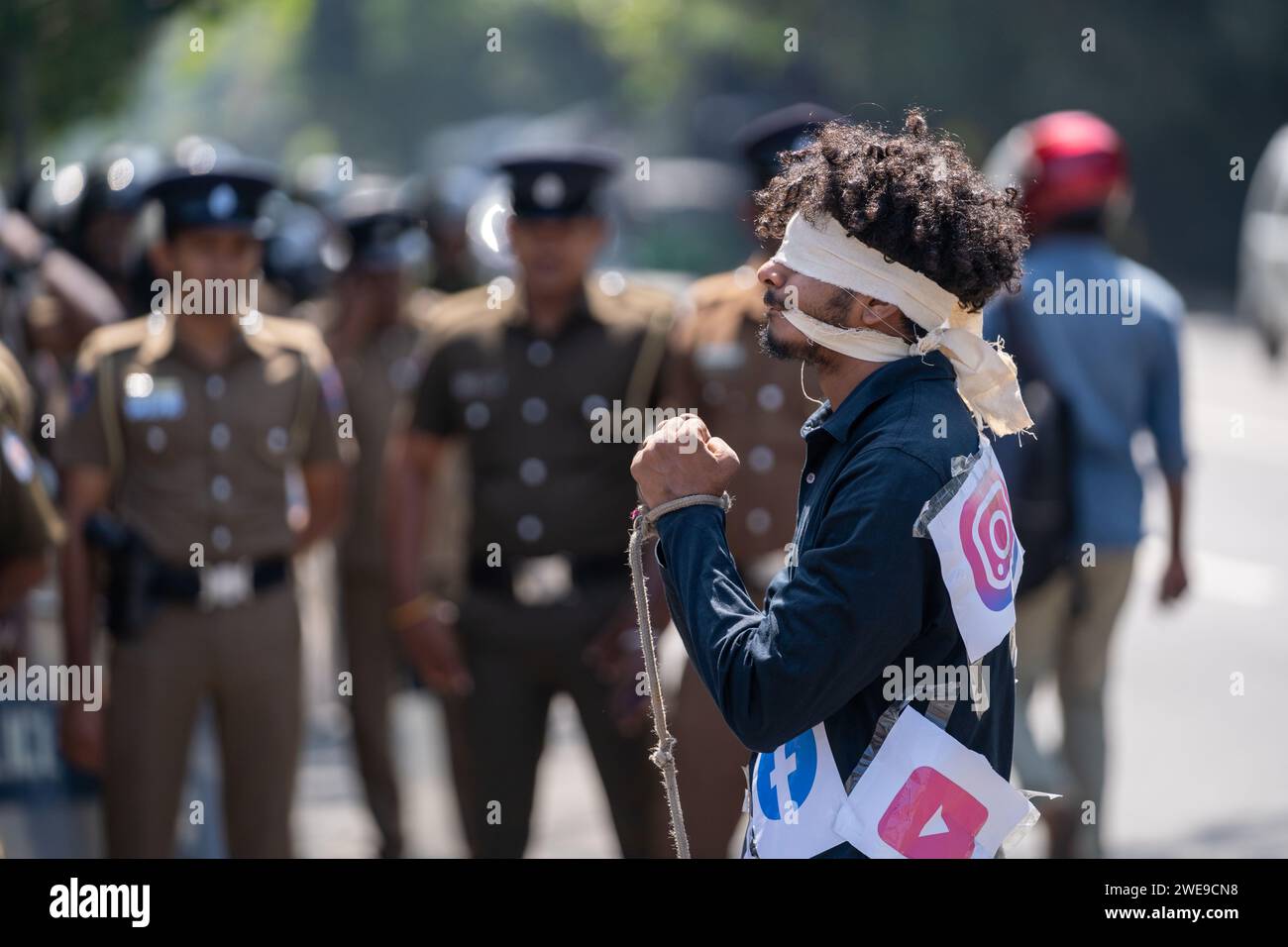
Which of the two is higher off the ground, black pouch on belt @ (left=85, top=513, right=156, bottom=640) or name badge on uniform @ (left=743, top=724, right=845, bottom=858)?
black pouch on belt @ (left=85, top=513, right=156, bottom=640)

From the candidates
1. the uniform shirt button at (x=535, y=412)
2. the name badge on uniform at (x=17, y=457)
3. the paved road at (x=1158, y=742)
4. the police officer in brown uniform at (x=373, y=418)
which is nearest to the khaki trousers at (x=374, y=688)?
the police officer in brown uniform at (x=373, y=418)

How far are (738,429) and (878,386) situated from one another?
9.06ft

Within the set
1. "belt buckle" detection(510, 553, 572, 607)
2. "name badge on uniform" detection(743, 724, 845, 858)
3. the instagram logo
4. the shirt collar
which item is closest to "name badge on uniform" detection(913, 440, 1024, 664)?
the instagram logo

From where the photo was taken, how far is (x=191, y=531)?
5.84 metres

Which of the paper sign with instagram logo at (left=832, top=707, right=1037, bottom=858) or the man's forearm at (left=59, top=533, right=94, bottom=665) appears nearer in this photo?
the paper sign with instagram logo at (left=832, top=707, right=1037, bottom=858)

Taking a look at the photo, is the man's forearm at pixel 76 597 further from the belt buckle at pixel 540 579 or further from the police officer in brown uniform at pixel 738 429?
the police officer in brown uniform at pixel 738 429

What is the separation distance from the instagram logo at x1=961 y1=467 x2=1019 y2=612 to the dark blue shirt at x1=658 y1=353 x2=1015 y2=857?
0.06 m

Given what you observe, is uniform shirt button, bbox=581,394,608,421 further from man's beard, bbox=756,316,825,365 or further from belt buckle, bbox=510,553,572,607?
man's beard, bbox=756,316,825,365

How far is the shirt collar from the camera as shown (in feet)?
11.1

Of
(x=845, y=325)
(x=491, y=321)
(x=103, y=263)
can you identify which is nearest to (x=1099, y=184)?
(x=491, y=321)

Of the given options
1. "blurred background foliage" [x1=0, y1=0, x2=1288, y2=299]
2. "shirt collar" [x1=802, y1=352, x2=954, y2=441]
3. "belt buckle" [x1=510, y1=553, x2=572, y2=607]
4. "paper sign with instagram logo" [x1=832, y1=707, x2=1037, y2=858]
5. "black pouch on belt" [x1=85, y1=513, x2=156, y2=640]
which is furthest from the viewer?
"blurred background foliage" [x1=0, y1=0, x2=1288, y2=299]

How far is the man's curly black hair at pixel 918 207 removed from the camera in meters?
3.36
